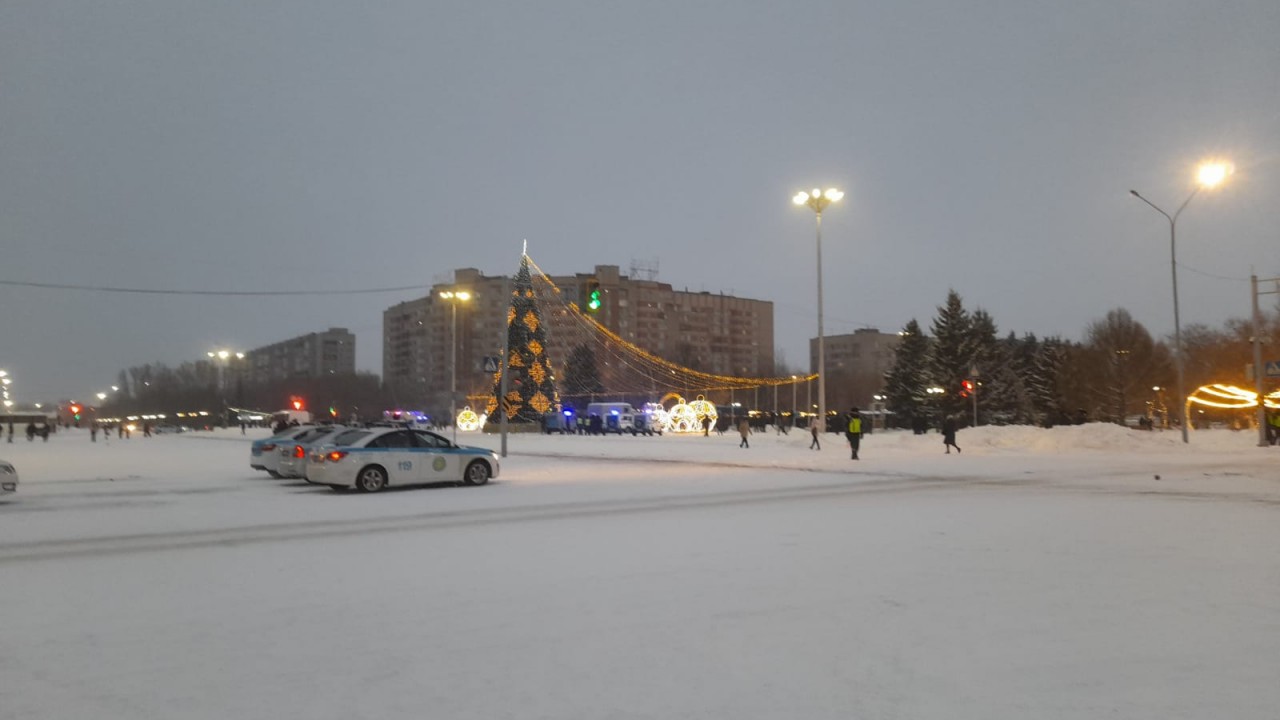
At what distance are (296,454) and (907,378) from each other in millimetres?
63587

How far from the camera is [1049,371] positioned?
78375 millimetres

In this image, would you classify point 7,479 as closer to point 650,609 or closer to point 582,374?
point 650,609

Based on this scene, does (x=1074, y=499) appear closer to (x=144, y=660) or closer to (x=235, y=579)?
(x=235, y=579)

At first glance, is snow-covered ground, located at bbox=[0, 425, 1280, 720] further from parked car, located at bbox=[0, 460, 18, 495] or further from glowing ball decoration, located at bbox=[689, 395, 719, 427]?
glowing ball decoration, located at bbox=[689, 395, 719, 427]

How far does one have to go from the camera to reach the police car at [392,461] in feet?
61.7

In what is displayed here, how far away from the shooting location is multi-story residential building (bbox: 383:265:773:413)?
11425 centimetres

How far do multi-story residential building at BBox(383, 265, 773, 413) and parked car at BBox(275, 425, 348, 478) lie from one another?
7817cm

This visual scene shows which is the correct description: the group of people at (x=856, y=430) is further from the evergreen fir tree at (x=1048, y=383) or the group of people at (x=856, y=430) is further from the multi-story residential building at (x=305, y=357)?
the multi-story residential building at (x=305, y=357)

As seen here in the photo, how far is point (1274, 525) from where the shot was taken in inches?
480

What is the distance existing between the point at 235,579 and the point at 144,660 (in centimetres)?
301

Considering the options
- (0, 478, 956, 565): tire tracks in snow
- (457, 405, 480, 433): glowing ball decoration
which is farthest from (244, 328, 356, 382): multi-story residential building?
(0, 478, 956, 565): tire tracks in snow

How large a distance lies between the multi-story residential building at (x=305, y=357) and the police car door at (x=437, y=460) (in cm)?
15266

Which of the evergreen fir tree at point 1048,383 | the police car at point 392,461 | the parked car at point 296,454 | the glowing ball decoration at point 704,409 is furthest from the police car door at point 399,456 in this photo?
the evergreen fir tree at point 1048,383

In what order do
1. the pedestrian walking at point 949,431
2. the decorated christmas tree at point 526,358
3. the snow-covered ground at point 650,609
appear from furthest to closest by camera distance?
the decorated christmas tree at point 526,358 → the pedestrian walking at point 949,431 → the snow-covered ground at point 650,609
